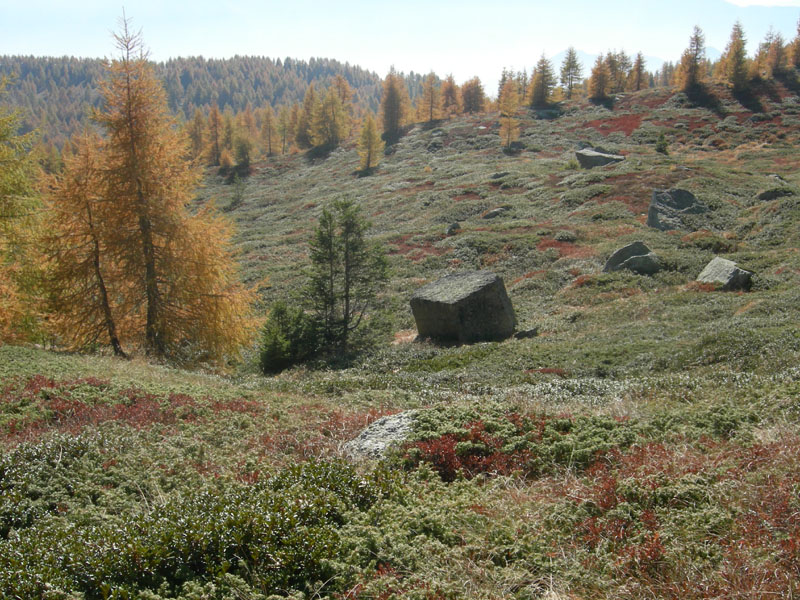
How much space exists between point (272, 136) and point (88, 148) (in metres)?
101

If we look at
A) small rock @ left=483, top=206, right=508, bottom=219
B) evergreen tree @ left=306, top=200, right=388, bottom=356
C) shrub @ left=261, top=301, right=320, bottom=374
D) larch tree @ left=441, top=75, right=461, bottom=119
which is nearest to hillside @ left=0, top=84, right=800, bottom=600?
evergreen tree @ left=306, top=200, right=388, bottom=356

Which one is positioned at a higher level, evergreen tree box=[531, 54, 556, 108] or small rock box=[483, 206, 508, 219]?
evergreen tree box=[531, 54, 556, 108]

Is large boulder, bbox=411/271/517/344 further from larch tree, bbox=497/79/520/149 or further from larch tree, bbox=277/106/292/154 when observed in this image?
larch tree, bbox=277/106/292/154

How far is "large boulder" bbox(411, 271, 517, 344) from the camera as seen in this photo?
721 inches

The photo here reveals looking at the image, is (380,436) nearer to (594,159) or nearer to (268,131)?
(594,159)

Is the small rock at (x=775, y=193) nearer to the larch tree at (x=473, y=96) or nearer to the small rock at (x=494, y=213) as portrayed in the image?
the small rock at (x=494, y=213)

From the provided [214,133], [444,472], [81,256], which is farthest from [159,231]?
[214,133]

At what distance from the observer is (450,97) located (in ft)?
383

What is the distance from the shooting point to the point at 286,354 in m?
18.6

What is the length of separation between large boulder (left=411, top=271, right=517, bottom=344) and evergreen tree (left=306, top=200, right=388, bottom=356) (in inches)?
97.4

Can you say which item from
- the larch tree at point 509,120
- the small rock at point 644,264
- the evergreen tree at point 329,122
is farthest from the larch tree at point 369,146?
the small rock at point 644,264

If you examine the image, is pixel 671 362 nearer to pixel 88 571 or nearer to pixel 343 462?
pixel 343 462

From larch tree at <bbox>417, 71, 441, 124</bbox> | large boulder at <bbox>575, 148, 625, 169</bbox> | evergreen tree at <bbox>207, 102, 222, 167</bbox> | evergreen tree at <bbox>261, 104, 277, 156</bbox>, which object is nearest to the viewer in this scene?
large boulder at <bbox>575, 148, 625, 169</bbox>

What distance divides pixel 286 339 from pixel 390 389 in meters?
8.56
